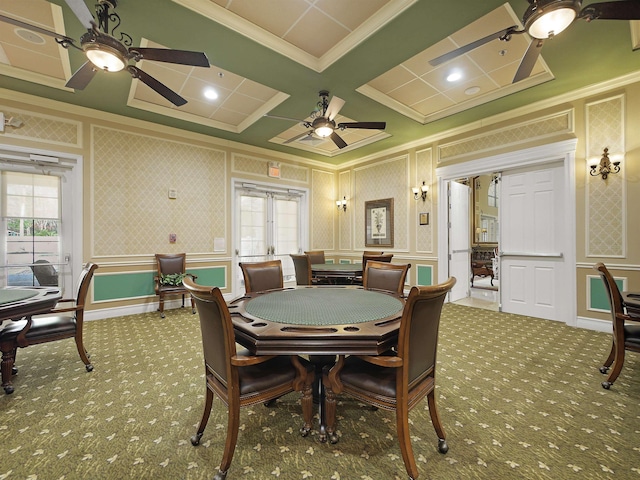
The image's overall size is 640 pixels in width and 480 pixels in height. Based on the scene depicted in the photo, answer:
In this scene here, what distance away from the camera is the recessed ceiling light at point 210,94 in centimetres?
399

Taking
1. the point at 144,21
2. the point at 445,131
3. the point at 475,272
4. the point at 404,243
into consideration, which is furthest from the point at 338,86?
the point at 475,272

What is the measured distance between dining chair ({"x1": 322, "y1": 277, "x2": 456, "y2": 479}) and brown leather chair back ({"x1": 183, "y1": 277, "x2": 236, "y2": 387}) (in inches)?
23.1

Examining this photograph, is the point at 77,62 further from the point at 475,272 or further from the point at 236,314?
the point at 475,272

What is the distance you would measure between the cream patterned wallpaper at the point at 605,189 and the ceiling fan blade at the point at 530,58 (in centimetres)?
224

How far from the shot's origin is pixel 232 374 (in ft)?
4.68

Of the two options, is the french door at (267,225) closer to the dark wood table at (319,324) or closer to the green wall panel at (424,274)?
the green wall panel at (424,274)

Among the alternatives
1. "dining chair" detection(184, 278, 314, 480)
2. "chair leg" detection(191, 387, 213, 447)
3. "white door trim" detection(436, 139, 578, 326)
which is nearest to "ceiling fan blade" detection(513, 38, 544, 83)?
"white door trim" detection(436, 139, 578, 326)

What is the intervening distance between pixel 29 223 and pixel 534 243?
24.5 feet

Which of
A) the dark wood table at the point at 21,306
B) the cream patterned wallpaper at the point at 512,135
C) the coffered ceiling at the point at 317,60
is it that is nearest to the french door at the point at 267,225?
the coffered ceiling at the point at 317,60

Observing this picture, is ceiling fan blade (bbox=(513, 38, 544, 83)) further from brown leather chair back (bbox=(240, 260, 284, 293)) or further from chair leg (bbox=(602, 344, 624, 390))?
brown leather chair back (bbox=(240, 260, 284, 293))

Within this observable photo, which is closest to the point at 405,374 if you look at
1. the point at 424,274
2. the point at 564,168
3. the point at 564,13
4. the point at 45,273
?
the point at 564,13

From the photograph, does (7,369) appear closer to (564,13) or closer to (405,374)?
(405,374)

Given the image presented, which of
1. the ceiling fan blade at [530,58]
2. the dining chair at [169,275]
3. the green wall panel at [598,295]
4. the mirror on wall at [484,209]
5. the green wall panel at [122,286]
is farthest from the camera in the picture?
the mirror on wall at [484,209]

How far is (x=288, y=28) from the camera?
9.33ft
